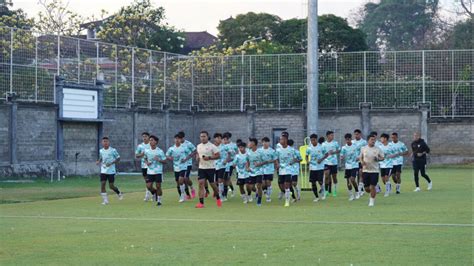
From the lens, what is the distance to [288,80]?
2344 inches

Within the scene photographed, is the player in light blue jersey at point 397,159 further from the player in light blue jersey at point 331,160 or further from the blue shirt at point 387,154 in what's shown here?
the player in light blue jersey at point 331,160

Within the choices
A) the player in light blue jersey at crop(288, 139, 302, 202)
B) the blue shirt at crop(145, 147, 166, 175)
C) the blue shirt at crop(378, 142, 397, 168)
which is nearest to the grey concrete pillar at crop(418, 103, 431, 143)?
the blue shirt at crop(378, 142, 397, 168)

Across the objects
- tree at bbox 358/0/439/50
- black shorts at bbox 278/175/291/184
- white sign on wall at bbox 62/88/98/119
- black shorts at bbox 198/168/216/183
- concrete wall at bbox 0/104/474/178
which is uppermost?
tree at bbox 358/0/439/50

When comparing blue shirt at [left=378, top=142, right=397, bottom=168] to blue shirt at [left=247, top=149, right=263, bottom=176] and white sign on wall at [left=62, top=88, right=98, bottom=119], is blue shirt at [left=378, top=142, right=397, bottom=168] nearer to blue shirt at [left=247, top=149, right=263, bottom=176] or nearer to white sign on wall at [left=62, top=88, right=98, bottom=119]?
blue shirt at [left=247, top=149, right=263, bottom=176]

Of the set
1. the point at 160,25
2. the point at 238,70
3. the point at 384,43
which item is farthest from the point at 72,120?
the point at 384,43

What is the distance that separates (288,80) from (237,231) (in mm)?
40129

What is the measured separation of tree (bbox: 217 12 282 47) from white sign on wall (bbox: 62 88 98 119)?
4086 cm

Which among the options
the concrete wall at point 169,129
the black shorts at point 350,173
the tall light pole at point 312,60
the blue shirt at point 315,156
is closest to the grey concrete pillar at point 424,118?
the concrete wall at point 169,129

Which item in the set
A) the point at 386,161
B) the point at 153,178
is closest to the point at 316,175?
the point at 386,161

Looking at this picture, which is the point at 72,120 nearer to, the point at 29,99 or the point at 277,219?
the point at 29,99

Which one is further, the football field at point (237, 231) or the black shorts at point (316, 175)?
the black shorts at point (316, 175)

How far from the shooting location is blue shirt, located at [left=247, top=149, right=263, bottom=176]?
97.1ft

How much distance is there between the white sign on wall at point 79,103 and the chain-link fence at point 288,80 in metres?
3.93

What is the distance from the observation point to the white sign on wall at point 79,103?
45.9 meters
